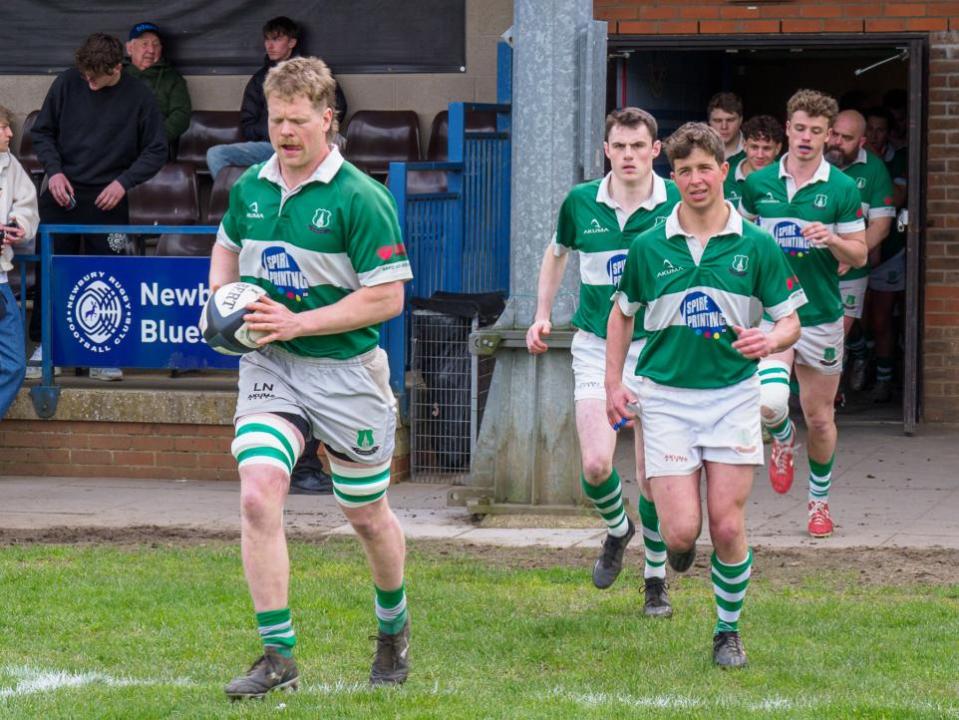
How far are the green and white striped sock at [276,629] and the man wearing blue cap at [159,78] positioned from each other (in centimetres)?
Answer: 904

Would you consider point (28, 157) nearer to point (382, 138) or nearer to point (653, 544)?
point (382, 138)

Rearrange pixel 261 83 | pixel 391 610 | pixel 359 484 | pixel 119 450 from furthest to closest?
pixel 261 83 → pixel 119 450 → pixel 391 610 → pixel 359 484

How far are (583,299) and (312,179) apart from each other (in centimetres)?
225

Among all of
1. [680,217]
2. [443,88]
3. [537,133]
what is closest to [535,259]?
[537,133]

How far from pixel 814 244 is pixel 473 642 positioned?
3.07m

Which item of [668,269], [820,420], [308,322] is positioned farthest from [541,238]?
[308,322]

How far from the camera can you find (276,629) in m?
5.76

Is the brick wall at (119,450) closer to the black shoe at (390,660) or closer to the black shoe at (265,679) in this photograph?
the black shoe at (390,660)

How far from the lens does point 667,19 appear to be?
42.2 feet

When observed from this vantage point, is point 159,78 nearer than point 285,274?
No

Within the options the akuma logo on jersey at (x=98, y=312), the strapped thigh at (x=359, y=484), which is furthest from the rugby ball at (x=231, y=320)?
the akuma logo on jersey at (x=98, y=312)

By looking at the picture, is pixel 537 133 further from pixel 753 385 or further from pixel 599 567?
pixel 753 385

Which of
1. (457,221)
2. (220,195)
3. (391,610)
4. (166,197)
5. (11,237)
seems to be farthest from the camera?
(166,197)

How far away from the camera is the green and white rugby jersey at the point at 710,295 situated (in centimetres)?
639
